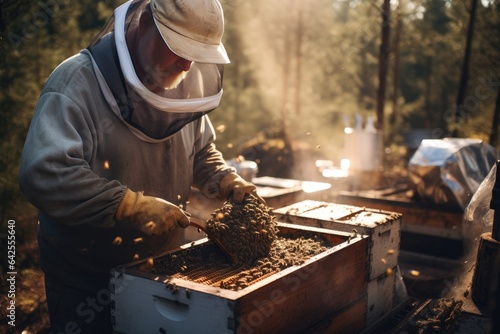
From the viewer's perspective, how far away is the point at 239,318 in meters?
1.65

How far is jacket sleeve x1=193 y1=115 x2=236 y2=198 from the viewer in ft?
9.52

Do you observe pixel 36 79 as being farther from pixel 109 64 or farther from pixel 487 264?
pixel 487 264

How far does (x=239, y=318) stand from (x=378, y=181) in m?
5.33

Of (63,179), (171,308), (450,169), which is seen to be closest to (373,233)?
(171,308)

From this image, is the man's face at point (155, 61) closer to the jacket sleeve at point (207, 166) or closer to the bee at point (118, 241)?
the jacket sleeve at point (207, 166)

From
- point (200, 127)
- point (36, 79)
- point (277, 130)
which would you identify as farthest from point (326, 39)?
point (200, 127)

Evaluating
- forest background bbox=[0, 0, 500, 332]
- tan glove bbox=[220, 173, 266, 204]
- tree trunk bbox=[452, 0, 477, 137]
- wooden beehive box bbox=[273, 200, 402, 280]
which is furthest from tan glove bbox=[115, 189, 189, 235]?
tree trunk bbox=[452, 0, 477, 137]

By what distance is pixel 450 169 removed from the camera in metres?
4.01

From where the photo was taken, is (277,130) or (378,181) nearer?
(378,181)

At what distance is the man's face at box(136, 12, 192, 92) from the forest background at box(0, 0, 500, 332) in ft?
2.99

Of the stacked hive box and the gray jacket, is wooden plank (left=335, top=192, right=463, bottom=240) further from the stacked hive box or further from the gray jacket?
the gray jacket

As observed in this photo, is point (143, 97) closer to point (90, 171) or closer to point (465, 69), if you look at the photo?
point (90, 171)

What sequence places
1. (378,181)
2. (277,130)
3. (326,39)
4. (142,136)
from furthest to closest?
1. (326,39)
2. (277,130)
3. (378,181)
4. (142,136)

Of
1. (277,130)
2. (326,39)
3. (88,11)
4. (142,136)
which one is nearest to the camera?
(142,136)
